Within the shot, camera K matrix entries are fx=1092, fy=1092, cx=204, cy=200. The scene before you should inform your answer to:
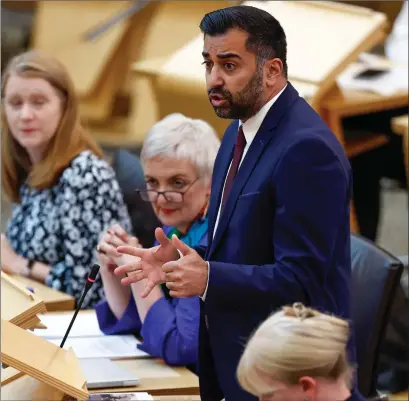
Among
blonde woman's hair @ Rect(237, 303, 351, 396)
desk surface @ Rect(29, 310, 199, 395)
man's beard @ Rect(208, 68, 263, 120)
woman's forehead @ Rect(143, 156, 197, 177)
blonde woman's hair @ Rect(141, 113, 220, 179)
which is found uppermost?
man's beard @ Rect(208, 68, 263, 120)

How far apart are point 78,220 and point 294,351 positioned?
1812mm

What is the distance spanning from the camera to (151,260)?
219cm

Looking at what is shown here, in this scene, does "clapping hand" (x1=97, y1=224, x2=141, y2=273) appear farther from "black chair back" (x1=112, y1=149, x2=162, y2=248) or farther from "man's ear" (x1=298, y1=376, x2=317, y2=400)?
"man's ear" (x1=298, y1=376, x2=317, y2=400)

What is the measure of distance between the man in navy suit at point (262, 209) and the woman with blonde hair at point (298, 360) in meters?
0.21

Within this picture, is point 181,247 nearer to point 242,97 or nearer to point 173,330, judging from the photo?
point 242,97

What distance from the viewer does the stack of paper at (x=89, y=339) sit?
9.47ft

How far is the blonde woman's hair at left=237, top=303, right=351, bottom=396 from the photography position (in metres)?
1.89

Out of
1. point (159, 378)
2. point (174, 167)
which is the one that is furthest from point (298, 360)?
point (174, 167)

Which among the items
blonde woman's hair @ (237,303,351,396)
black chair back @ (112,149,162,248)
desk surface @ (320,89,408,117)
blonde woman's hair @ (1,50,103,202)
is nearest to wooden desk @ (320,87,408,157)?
desk surface @ (320,89,408,117)

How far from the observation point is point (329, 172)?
2.13 meters

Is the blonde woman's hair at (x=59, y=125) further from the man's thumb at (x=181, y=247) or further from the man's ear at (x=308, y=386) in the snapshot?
the man's ear at (x=308, y=386)

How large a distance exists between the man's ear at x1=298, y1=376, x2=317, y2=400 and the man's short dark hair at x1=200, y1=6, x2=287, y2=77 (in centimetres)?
65

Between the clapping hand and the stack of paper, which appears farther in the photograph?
the stack of paper

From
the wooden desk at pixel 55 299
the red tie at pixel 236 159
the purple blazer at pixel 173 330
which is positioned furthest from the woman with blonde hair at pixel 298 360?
the wooden desk at pixel 55 299
